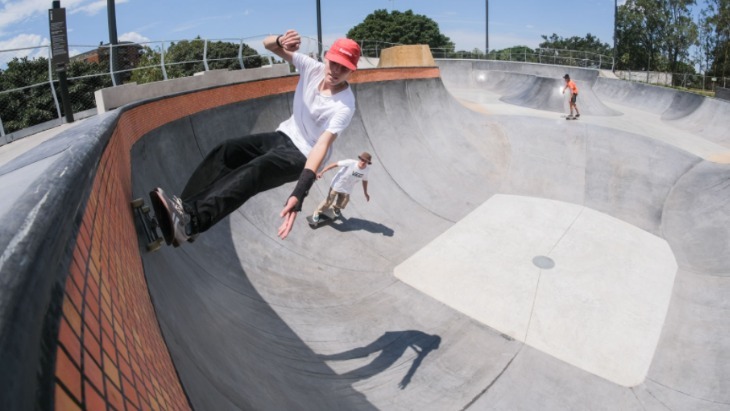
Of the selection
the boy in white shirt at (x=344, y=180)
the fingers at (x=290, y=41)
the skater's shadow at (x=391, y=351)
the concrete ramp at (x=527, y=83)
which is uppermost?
the concrete ramp at (x=527, y=83)

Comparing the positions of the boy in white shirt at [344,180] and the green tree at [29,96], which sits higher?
the green tree at [29,96]

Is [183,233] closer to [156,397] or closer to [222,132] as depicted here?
[156,397]

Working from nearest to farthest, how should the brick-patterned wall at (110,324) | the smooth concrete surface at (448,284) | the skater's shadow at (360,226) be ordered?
the brick-patterned wall at (110,324) → the smooth concrete surface at (448,284) → the skater's shadow at (360,226)

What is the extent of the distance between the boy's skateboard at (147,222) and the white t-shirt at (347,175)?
4.99 metres

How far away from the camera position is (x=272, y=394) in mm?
3908

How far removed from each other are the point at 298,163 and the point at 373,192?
6775 millimetres

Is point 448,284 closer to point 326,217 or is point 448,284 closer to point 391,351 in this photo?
point 391,351

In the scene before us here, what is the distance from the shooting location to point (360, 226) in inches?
356

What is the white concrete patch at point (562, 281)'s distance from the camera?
21.0 feet

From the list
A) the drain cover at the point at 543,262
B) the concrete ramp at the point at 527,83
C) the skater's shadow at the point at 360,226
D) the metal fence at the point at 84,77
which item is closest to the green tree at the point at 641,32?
the metal fence at the point at 84,77

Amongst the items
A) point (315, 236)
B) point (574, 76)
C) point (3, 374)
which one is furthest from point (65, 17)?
point (574, 76)

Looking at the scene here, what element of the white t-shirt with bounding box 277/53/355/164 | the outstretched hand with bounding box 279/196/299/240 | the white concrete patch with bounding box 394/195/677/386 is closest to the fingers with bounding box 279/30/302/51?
the white t-shirt with bounding box 277/53/355/164

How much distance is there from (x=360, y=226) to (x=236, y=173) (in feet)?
19.3

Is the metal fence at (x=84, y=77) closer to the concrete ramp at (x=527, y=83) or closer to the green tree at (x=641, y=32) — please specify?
the concrete ramp at (x=527, y=83)
